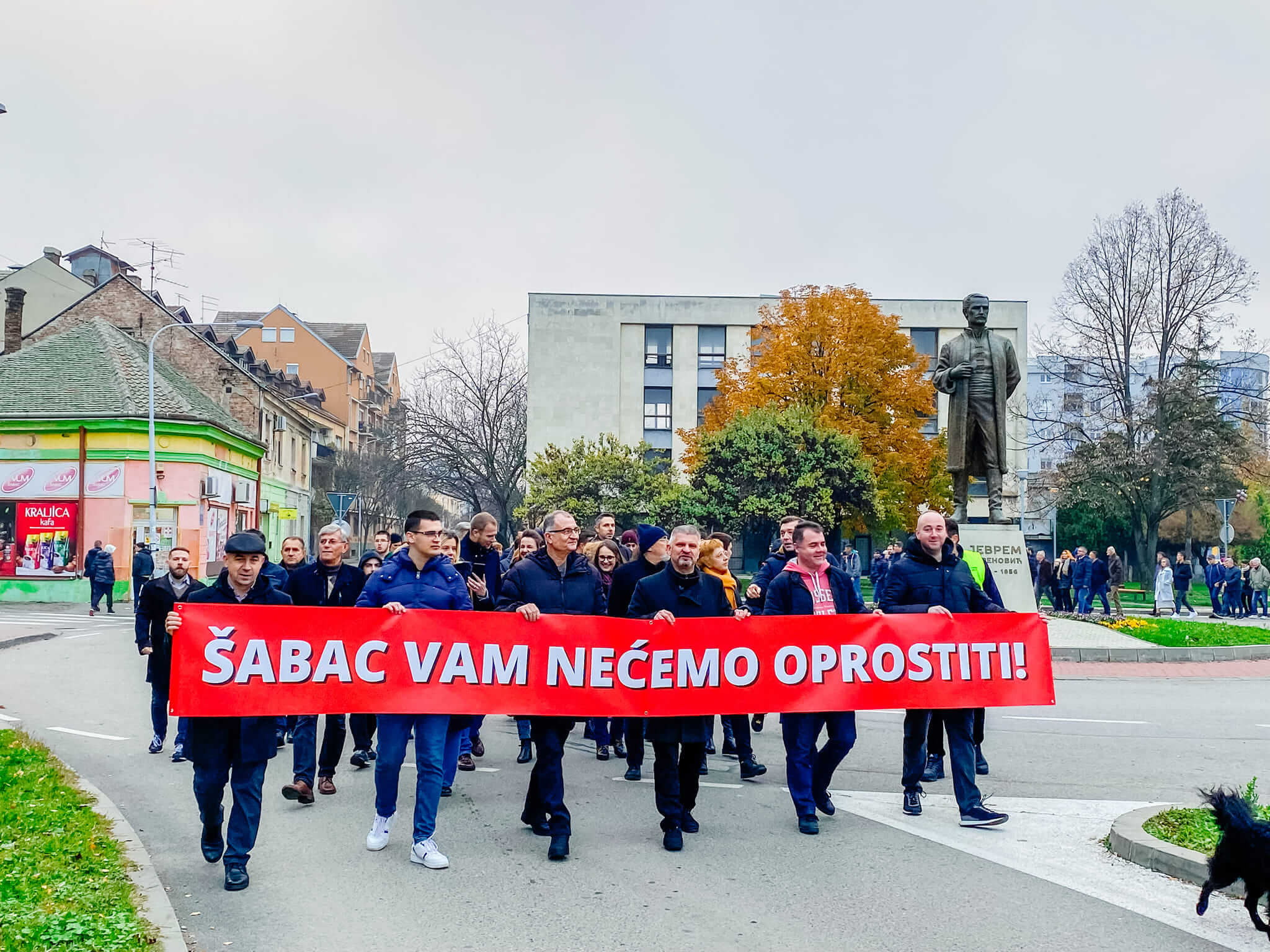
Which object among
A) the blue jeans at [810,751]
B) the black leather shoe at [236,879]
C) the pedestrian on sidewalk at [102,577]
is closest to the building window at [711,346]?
the pedestrian on sidewalk at [102,577]

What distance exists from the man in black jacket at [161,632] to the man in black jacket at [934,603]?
17.2 feet

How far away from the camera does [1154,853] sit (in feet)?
21.5

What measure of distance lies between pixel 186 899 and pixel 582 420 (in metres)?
61.4

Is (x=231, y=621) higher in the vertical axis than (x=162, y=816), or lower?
higher

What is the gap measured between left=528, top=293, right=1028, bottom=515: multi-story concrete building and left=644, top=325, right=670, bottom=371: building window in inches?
1.4

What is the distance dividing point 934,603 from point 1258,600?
29632 millimetres

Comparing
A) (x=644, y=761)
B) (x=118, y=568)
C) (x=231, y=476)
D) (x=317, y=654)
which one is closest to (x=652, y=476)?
(x=231, y=476)

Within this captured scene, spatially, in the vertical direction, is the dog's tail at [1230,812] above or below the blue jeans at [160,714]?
above

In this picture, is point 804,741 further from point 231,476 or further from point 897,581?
point 231,476

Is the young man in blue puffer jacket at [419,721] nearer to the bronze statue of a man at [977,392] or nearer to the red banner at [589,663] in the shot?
the red banner at [589,663]

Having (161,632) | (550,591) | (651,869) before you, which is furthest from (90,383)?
(651,869)

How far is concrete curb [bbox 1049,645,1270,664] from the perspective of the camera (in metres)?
18.9

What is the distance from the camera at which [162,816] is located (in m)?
7.86

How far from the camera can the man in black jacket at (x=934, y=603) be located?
7.59 metres
